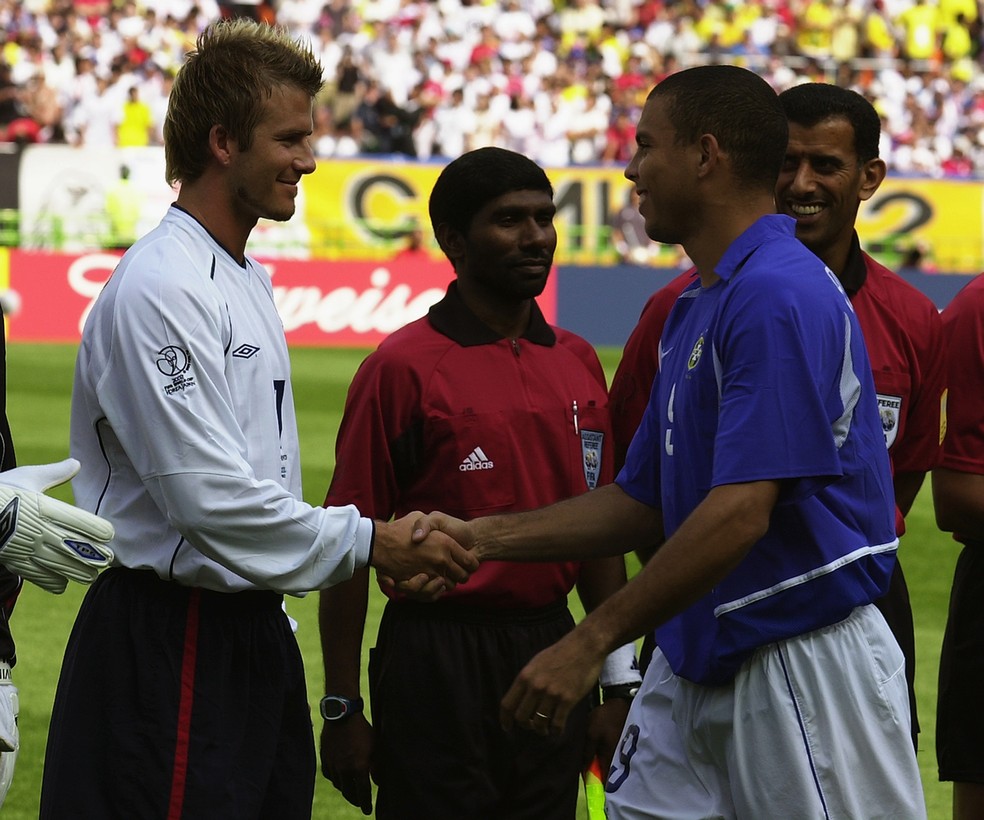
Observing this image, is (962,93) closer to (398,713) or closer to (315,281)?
(315,281)

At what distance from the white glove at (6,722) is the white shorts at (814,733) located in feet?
4.96

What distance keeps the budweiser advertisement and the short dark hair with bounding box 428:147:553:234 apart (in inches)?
648

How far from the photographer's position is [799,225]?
461cm

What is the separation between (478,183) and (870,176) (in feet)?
3.94

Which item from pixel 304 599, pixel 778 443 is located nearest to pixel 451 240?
pixel 778 443

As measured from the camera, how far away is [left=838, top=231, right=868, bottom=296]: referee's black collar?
4.62 meters

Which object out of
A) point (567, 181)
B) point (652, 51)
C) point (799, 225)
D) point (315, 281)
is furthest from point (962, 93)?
point (799, 225)

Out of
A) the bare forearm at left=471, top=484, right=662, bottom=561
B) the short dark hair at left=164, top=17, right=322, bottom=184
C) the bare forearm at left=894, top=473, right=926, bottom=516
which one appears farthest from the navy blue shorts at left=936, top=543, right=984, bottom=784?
the short dark hair at left=164, top=17, right=322, bottom=184

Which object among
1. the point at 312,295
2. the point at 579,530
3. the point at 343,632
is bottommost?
the point at 312,295

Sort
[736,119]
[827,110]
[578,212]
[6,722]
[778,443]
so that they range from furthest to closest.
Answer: [578,212]
[827,110]
[6,722]
[736,119]
[778,443]

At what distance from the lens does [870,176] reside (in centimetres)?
474

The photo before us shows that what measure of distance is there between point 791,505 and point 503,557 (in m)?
0.84

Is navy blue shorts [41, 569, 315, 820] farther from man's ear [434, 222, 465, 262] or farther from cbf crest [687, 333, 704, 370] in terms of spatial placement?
man's ear [434, 222, 465, 262]

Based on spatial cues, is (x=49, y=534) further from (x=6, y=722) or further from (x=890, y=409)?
(x=890, y=409)
